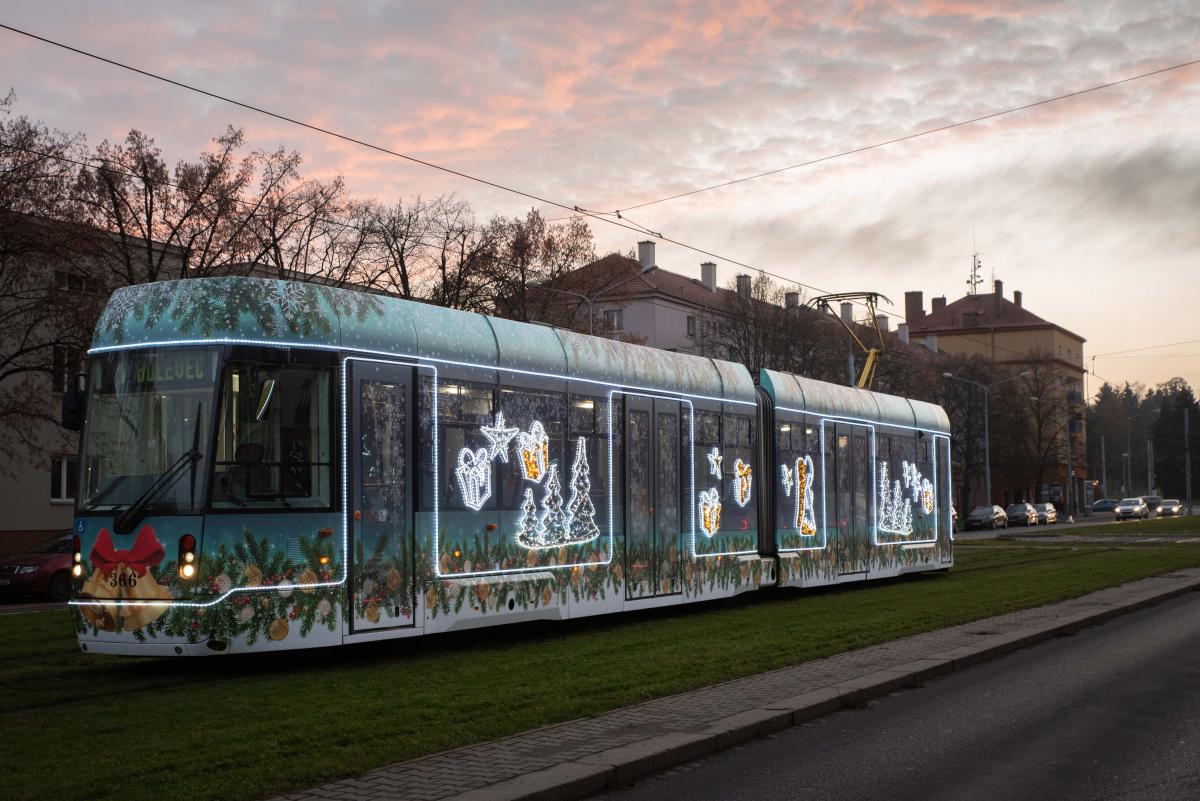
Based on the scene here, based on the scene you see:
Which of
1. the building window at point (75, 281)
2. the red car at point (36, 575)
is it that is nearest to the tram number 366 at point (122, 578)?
the red car at point (36, 575)

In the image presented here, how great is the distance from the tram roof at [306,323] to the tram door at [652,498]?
7.15 ft

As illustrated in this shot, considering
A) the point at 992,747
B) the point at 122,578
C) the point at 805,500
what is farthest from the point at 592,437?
the point at 992,747

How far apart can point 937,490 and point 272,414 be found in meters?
19.4

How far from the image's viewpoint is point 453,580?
1370 centimetres

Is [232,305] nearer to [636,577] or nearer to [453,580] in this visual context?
[453,580]

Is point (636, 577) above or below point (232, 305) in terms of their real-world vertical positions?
below

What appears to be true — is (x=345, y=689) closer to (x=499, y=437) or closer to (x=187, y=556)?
(x=187, y=556)

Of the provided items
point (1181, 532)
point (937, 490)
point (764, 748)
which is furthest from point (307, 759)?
point (1181, 532)

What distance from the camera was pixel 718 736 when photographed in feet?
28.2

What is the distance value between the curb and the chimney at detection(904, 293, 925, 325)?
378 ft

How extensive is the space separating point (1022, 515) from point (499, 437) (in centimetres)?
6944

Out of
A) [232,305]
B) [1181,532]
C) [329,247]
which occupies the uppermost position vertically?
[329,247]

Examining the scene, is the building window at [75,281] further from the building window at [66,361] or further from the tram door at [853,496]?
the tram door at [853,496]

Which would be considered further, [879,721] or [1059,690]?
[1059,690]
